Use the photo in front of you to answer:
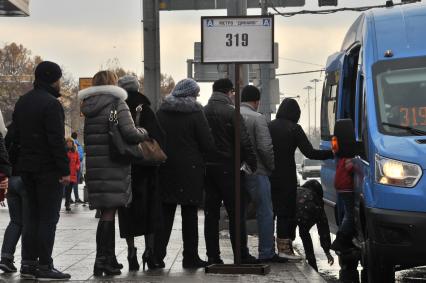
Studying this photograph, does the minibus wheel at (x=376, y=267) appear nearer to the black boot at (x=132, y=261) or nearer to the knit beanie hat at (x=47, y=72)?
the black boot at (x=132, y=261)

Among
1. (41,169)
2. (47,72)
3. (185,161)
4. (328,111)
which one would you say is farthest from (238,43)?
(328,111)

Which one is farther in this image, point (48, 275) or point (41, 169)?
point (48, 275)

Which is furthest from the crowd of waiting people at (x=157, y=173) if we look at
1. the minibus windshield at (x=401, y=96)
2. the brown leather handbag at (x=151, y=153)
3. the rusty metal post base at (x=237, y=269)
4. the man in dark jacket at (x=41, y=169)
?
the minibus windshield at (x=401, y=96)

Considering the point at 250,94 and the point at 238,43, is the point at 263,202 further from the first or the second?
the point at 238,43

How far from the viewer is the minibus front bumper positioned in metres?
8.57

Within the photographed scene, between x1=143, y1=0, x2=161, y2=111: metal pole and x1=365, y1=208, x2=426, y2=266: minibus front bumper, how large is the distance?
11005mm

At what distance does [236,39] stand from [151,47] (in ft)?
31.6

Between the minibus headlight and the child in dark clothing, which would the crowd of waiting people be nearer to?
the child in dark clothing

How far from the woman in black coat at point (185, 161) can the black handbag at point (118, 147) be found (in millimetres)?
808

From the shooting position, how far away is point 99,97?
32.0 feet

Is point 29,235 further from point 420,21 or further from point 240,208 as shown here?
point 420,21

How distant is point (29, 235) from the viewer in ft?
31.2

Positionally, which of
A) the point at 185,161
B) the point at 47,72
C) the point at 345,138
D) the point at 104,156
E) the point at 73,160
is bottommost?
the point at 73,160

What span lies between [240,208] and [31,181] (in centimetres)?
231
